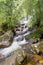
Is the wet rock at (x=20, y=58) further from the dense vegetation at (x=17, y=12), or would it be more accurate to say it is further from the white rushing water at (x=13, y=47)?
the dense vegetation at (x=17, y=12)

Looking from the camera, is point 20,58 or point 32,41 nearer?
point 20,58

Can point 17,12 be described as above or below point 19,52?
above

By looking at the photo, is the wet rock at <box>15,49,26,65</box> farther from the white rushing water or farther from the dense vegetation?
the dense vegetation

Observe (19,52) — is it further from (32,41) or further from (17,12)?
(17,12)

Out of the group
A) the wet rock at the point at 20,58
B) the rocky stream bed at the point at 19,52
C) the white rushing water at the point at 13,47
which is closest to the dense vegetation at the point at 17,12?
the rocky stream bed at the point at 19,52

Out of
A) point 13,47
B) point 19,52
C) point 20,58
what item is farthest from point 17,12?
point 20,58

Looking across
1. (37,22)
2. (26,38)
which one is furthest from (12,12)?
(26,38)

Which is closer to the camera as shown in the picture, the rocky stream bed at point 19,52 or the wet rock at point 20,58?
the wet rock at point 20,58

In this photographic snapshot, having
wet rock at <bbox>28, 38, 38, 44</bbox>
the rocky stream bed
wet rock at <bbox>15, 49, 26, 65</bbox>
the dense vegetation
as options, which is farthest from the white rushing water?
the dense vegetation

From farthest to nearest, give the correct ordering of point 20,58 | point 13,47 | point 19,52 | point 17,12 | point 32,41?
point 17,12 < point 32,41 < point 13,47 < point 19,52 < point 20,58

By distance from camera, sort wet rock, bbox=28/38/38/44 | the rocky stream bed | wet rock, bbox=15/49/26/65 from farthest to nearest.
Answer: wet rock, bbox=28/38/38/44
the rocky stream bed
wet rock, bbox=15/49/26/65

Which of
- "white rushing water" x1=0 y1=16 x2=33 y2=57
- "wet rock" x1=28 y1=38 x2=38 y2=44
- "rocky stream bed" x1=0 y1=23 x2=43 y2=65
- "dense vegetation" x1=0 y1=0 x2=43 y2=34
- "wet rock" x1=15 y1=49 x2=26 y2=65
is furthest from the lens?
"dense vegetation" x1=0 y1=0 x2=43 y2=34

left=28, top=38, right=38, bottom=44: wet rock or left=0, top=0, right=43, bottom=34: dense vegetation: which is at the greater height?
left=0, top=0, right=43, bottom=34: dense vegetation

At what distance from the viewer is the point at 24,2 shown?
962cm
